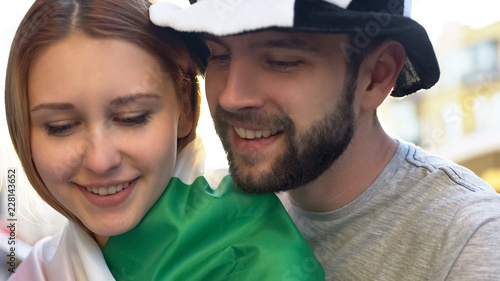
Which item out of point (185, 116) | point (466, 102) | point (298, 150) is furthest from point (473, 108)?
point (185, 116)

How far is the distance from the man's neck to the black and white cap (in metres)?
0.24

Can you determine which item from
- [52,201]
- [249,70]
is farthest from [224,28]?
[52,201]

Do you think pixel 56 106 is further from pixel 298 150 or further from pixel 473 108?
pixel 473 108

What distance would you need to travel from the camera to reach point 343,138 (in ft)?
4.30

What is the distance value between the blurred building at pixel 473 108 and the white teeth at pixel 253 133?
2.58m

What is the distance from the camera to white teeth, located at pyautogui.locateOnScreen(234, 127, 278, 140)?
4.13ft

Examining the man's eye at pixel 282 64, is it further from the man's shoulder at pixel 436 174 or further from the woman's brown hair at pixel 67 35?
the man's shoulder at pixel 436 174

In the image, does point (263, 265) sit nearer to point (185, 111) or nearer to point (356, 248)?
point (356, 248)

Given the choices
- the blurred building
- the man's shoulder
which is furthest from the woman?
the blurred building

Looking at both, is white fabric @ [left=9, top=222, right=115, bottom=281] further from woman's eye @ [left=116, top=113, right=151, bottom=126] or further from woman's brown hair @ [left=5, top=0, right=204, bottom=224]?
woman's eye @ [left=116, top=113, right=151, bottom=126]

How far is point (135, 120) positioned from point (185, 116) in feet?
0.54

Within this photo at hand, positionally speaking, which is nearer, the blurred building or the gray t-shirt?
the gray t-shirt

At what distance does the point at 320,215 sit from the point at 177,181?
0.39m

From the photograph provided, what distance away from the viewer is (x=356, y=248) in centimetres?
129
